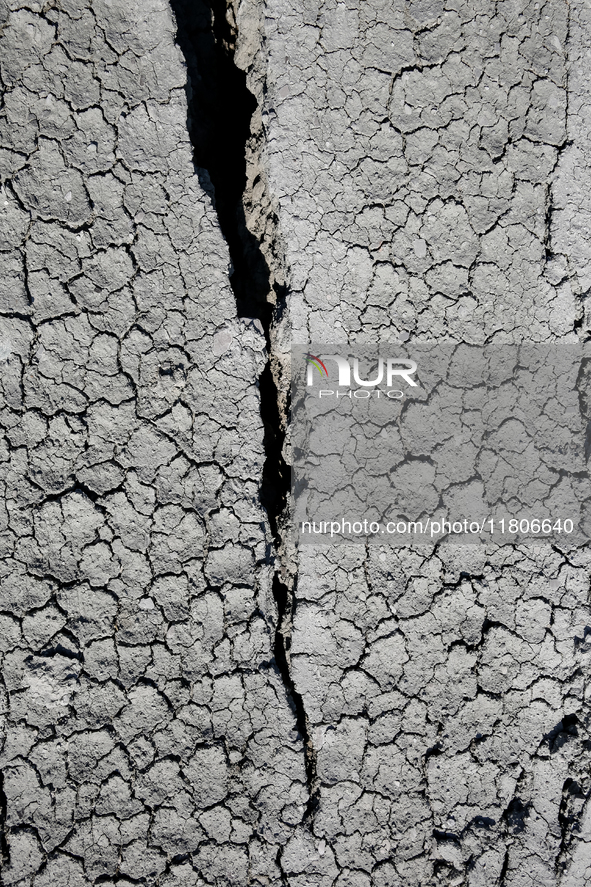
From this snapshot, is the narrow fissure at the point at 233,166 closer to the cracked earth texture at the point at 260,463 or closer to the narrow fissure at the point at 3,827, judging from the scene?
the cracked earth texture at the point at 260,463

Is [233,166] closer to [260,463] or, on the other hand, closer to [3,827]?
[260,463]

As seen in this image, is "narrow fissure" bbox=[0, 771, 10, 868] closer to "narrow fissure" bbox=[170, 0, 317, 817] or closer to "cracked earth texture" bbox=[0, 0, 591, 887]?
"cracked earth texture" bbox=[0, 0, 591, 887]

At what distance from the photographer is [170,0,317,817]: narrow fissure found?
203 cm

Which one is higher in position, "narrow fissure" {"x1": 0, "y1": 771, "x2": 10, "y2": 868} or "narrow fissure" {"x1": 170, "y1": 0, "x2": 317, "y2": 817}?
"narrow fissure" {"x1": 170, "y1": 0, "x2": 317, "y2": 817}

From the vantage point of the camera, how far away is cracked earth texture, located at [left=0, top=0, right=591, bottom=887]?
1.87m

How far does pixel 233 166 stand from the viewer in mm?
2135

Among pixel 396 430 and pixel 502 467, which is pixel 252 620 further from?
pixel 502 467

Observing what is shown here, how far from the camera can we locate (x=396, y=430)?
204 centimetres

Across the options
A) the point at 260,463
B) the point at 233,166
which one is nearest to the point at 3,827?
the point at 260,463

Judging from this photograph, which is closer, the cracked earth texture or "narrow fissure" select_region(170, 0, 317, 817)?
the cracked earth texture

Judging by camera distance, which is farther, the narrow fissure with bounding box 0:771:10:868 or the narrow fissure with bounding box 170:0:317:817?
the narrow fissure with bounding box 170:0:317:817

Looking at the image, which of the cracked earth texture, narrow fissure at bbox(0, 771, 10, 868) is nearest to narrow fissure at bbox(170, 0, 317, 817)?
the cracked earth texture

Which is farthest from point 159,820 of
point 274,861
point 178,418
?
point 178,418

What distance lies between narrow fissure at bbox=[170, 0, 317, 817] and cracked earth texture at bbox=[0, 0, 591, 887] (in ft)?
0.05
